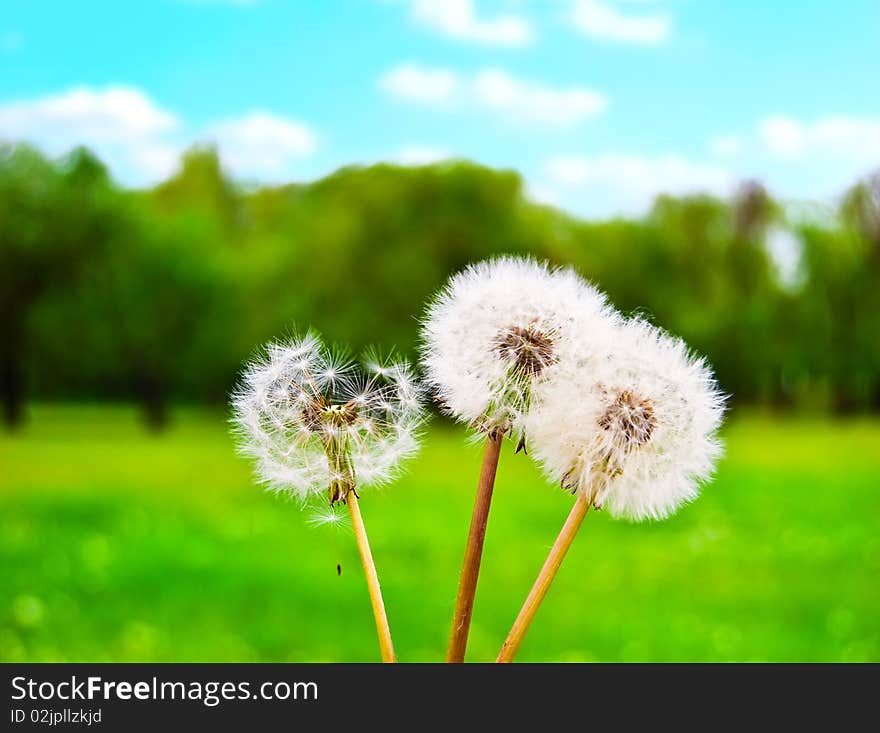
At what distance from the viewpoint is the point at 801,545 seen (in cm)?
1279

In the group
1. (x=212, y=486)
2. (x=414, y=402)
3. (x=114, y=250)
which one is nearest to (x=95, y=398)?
(x=114, y=250)

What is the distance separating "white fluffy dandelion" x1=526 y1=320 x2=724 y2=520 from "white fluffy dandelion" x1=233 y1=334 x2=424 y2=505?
261 mm

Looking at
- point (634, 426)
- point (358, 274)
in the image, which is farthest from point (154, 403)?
point (634, 426)

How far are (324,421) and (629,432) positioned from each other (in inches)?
17.1

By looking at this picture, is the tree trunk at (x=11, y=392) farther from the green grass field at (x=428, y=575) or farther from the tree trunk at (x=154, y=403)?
the green grass field at (x=428, y=575)

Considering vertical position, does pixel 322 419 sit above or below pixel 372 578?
above

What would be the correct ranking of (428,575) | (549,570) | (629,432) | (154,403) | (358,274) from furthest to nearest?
(154,403) → (358,274) → (428,575) → (629,432) → (549,570)

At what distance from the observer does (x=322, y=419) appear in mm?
1306

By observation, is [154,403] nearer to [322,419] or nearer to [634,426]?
[322,419]

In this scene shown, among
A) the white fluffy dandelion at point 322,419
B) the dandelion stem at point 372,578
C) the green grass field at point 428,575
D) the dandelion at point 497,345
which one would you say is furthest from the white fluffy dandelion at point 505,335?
the green grass field at point 428,575

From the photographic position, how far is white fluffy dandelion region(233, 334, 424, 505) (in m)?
1.28

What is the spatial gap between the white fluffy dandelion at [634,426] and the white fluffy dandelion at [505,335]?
4cm

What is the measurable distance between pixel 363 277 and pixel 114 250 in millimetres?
7613

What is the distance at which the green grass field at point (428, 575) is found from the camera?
834cm
